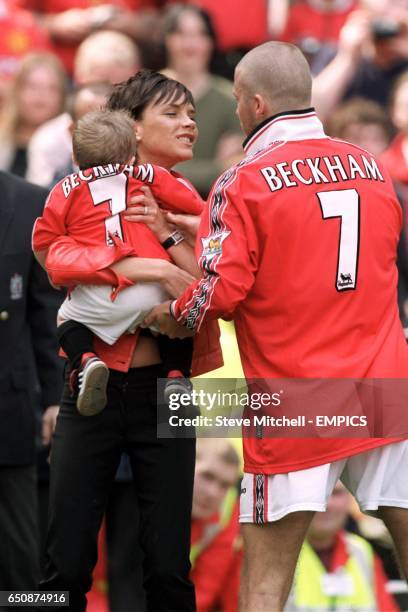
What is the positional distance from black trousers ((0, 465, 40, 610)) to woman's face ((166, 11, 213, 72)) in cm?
411

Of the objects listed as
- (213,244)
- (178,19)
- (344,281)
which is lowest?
(344,281)

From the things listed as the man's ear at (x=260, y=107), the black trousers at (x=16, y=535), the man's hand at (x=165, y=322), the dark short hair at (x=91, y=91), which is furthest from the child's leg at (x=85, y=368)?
the dark short hair at (x=91, y=91)

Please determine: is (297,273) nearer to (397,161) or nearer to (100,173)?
(100,173)

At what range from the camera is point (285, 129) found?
17.4 ft

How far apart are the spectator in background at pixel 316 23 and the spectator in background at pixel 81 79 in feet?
4.33

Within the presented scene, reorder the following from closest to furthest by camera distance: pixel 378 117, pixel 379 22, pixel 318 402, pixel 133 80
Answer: pixel 318 402, pixel 133 80, pixel 378 117, pixel 379 22

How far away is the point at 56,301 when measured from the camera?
6555 millimetres

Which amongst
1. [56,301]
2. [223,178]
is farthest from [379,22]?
[223,178]

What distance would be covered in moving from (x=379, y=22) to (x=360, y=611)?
187 inches

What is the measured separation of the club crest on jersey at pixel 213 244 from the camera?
5.09 metres

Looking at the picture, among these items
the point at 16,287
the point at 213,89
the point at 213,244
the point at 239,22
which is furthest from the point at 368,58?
the point at 213,244

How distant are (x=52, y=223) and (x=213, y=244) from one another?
2.08 feet

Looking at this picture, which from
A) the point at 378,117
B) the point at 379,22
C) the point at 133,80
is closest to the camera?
the point at 133,80

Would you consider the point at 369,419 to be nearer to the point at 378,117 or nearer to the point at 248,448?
the point at 248,448
